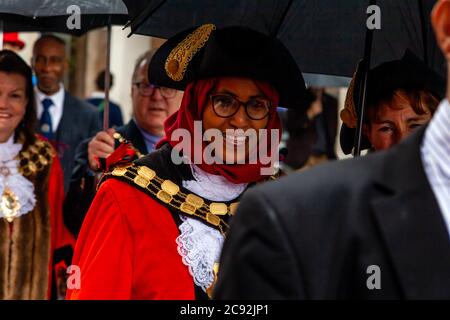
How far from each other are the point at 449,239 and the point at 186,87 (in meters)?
2.21

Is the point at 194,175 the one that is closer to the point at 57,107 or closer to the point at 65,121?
the point at 65,121

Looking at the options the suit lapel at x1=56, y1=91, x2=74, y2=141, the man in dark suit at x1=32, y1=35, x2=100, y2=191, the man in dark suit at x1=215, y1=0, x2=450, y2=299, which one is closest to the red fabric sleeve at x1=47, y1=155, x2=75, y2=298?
the man in dark suit at x1=32, y1=35, x2=100, y2=191

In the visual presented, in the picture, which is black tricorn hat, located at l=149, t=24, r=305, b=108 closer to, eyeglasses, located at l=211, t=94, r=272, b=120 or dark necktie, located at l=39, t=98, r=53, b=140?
eyeglasses, located at l=211, t=94, r=272, b=120

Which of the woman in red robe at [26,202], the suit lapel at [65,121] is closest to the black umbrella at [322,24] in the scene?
the woman in red robe at [26,202]

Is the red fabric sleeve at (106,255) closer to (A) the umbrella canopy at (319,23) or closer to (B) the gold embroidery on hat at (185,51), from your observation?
(B) the gold embroidery on hat at (185,51)

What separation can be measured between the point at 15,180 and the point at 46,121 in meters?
1.95

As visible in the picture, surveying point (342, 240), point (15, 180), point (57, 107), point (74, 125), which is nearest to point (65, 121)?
point (74, 125)

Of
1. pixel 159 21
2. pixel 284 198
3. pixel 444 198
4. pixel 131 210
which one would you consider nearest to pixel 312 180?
pixel 284 198

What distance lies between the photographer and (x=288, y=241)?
205cm

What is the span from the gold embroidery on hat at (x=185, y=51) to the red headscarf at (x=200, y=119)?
10 cm

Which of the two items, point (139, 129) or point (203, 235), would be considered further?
point (139, 129)

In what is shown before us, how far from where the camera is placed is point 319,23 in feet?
15.8
